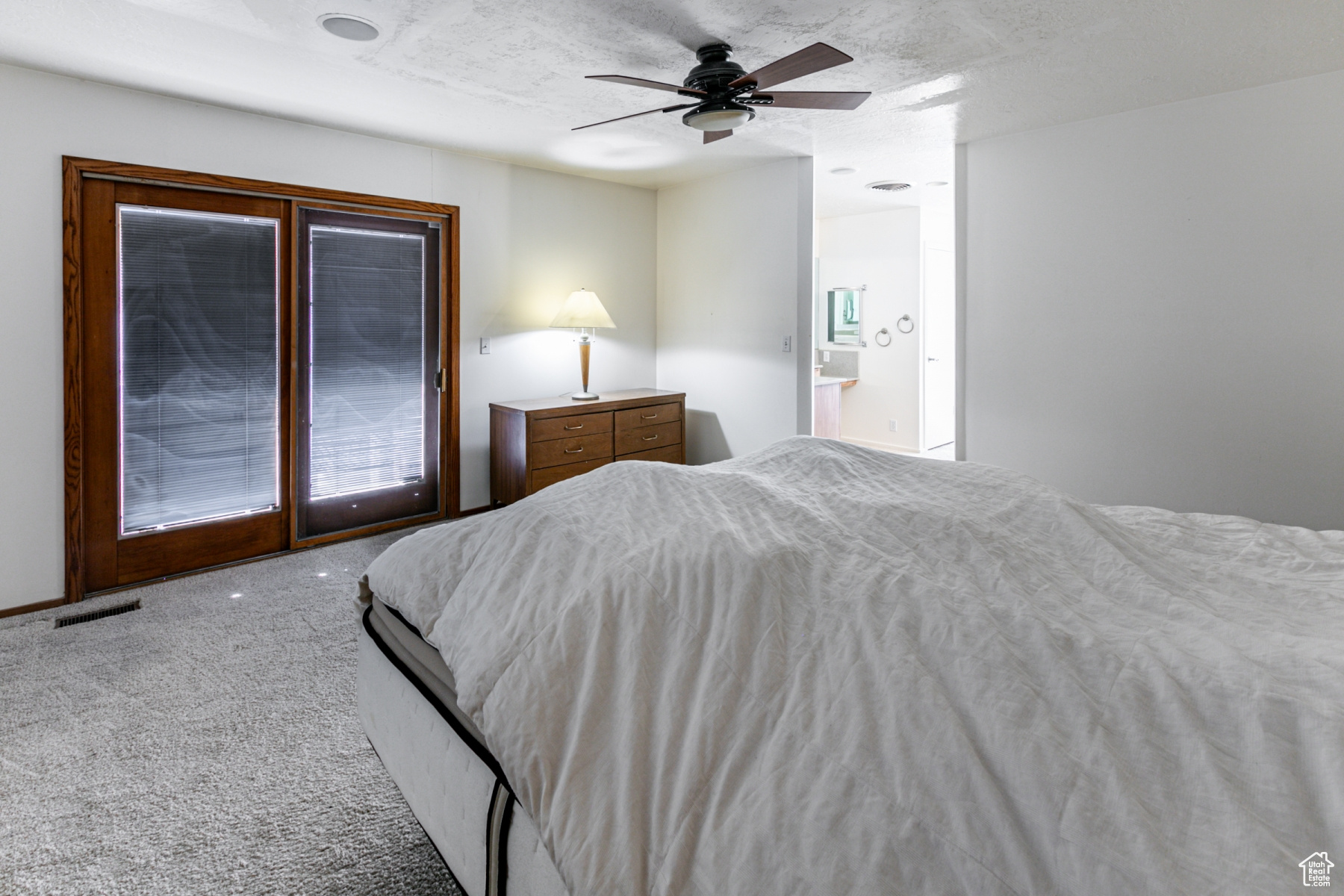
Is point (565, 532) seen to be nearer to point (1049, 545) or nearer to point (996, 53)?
point (1049, 545)

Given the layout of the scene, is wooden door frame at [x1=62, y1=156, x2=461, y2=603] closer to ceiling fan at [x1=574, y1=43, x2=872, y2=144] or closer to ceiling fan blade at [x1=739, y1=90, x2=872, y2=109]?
ceiling fan at [x1=574, y1=43, x2=872, y2=144]

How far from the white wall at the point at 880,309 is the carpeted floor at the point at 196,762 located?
5.57 m

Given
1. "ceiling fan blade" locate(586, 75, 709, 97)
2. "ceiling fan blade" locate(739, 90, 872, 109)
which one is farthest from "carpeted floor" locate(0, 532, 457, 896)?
"ceiling fan blade" locate(739, 90, 872, 109)

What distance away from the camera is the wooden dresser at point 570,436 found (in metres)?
4.58

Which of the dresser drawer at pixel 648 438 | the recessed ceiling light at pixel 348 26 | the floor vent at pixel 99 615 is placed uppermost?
the recessed ceiling light at pixel 348 26

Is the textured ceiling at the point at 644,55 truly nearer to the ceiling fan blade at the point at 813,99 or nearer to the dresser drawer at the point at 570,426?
the ceiling fan blade at the point at 813,99

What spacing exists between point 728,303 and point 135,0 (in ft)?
12.3

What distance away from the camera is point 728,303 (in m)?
5.31

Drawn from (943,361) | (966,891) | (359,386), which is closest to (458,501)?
(359,386)

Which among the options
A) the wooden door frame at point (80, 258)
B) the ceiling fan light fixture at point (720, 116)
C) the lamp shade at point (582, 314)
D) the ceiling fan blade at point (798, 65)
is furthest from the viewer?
the lamp shade at point (582, 314)

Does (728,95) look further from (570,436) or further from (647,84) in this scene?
(570,436)

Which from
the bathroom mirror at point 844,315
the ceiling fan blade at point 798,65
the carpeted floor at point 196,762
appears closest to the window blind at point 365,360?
the carpeted floor at point 196,762

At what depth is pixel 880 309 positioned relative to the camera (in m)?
7.20

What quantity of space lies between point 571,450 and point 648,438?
2.34 feet
